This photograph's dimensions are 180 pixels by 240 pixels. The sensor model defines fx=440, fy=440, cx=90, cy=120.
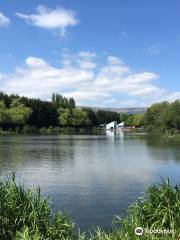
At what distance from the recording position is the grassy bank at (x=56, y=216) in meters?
12.9

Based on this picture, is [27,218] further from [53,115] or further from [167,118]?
[53,115]

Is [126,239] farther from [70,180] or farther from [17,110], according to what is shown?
[17,110]

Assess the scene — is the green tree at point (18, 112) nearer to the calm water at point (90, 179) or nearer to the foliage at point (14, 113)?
the foliage at point (14, 113)

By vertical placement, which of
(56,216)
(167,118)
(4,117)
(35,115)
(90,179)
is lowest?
(90,179)

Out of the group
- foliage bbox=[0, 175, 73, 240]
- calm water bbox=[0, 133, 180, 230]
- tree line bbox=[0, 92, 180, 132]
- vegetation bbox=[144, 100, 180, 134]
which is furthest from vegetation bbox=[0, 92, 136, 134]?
foliage bbox=[0, 175, 73, 240]

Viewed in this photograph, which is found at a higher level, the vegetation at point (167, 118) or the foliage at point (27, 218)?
the vegetation at point (167, 118)

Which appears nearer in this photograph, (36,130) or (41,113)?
(36,130)

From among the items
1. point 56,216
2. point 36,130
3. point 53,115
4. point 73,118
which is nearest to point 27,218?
point 56,216

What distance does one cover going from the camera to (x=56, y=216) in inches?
566

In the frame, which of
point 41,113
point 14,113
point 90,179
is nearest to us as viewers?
point 90,179

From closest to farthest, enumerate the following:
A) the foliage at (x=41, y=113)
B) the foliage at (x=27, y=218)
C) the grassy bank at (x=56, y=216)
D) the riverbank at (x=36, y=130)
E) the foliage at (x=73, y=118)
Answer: the grassy bank at (x=56, y=216), the foliage at (x=27, y=218), the riverbank at (x=36, y=130), the foliage at (x=41, y=113), the foliage at (x=73, y=118)

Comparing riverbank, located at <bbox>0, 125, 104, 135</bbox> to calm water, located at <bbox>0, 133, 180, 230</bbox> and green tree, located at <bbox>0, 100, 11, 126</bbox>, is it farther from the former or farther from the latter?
calm water, located at <bbox>0, 133, 180, 230</bbox>

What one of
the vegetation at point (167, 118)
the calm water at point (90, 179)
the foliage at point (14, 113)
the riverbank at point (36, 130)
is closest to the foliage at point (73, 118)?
the riverbank at point (36, 130)

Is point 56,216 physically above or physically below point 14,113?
below
